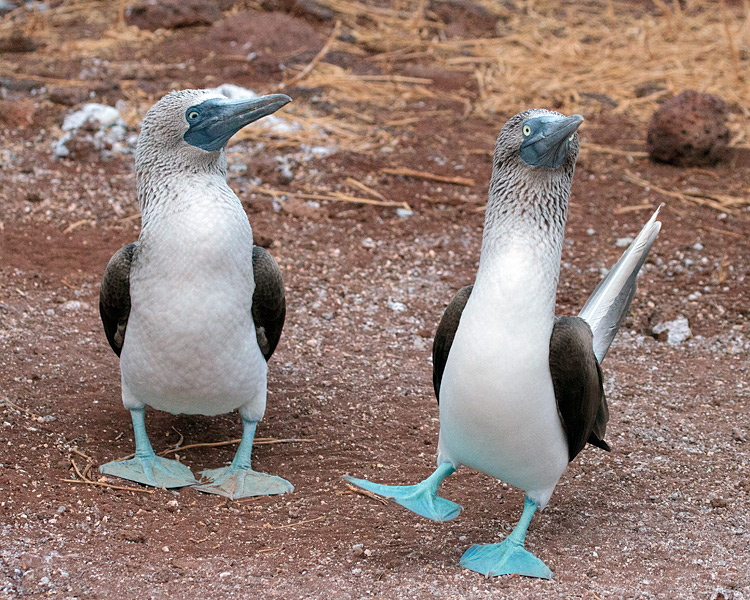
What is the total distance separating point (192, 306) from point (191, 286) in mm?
75

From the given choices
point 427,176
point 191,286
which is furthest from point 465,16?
point 191,286

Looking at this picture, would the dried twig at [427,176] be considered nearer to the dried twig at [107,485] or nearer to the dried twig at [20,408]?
the dried twig at [20,408]

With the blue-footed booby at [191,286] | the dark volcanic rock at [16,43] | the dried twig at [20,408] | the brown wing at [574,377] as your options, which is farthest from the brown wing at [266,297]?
the dark volcanic rock at [16,43]

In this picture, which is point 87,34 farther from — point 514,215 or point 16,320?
point 514,215

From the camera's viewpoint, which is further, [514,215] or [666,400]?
[666,400]

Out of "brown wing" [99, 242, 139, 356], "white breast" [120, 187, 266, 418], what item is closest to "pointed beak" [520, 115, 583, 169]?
"white breast" [120, 187, 266, 418]

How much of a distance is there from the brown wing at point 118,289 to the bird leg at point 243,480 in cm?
68

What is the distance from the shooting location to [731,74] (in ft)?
29.3

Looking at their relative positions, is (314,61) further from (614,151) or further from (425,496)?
(425,496)

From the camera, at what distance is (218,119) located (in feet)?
10.9

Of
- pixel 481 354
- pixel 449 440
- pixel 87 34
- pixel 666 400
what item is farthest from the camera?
pixel 87 34

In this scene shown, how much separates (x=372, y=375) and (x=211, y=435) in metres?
0.92

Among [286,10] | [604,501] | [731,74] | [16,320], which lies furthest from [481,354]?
[286,10]

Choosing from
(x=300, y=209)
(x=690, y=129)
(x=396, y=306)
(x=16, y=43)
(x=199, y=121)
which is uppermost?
(x=199, y=121)
